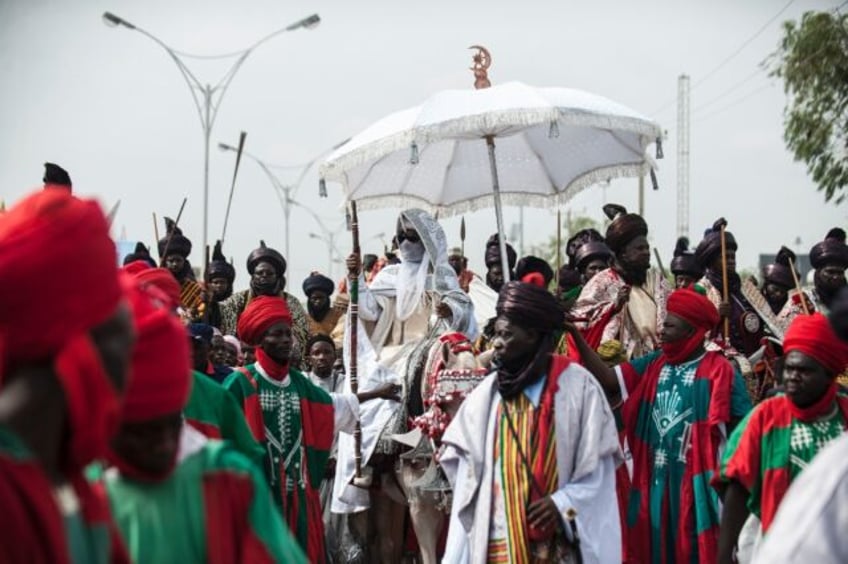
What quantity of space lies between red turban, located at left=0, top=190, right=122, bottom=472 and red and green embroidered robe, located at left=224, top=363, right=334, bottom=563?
4.96m

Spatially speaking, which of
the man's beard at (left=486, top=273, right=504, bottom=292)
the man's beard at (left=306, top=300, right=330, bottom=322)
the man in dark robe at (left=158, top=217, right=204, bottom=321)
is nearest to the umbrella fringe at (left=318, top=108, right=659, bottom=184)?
the man in dark robe at (left=158, top=217, right=204, bottom=321)

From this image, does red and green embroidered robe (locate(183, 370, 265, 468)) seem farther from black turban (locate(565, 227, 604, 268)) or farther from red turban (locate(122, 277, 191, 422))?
black turban (locate(565, 227, 604, 268))

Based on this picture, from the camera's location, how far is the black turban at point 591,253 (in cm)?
1148

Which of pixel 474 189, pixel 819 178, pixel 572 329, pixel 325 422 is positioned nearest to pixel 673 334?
pixel 572 329

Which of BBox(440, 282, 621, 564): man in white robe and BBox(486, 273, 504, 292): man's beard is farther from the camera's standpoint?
BBox(486, 273, 504, 292): man's beard

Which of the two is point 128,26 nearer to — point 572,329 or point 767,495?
point 572,329

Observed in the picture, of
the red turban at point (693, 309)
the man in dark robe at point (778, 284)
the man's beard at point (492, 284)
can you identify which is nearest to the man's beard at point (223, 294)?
the man's beard at point (492, 284)

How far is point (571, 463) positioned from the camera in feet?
23.5

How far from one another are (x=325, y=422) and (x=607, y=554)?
2.04 meters

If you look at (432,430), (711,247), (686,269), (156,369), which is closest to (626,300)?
(711,247)

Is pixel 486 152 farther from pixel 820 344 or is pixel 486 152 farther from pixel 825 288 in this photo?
pixel 820 344

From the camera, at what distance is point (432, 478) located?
10195mm

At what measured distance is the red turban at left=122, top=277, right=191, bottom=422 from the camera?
3.56 metres

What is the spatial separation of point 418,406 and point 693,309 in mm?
3046
